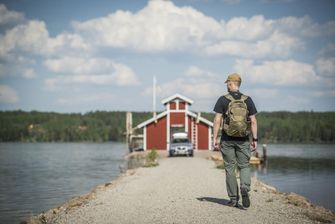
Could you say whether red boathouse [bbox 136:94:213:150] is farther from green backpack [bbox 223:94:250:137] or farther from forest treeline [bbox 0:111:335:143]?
forest treeline [bbox 0:111:335:143]

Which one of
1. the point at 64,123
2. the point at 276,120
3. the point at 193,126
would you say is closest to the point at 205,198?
the point at 193,126

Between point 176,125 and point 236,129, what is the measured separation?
3443cm

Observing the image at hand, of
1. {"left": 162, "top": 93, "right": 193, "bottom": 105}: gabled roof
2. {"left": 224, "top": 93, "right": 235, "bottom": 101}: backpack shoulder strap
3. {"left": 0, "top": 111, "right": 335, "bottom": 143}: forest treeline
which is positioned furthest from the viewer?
{"left": 0, "top": 111, "right": 335, "bottom": 143}: forest treeline

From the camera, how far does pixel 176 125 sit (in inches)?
1750

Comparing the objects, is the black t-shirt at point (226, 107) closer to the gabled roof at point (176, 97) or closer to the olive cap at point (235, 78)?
the olive cap at point (235, 78)

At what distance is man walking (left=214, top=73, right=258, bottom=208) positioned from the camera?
10047 mm

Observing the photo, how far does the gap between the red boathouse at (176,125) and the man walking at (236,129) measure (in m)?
33.4

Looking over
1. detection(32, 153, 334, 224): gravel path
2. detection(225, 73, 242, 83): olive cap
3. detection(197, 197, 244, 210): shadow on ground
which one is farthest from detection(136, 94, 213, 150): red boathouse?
detection(225, 73, 242, 83): olive cap

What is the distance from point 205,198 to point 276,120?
5477 inches

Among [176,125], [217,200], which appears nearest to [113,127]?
[176,125]

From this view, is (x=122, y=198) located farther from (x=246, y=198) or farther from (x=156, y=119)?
(x=156, y=119)

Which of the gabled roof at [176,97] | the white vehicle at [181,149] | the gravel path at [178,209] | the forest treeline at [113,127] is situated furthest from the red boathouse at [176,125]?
the forest treeline at [113,127]

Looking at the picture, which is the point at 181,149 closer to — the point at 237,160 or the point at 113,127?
the point at 237,160

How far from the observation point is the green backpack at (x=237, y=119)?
10023 millimetres
